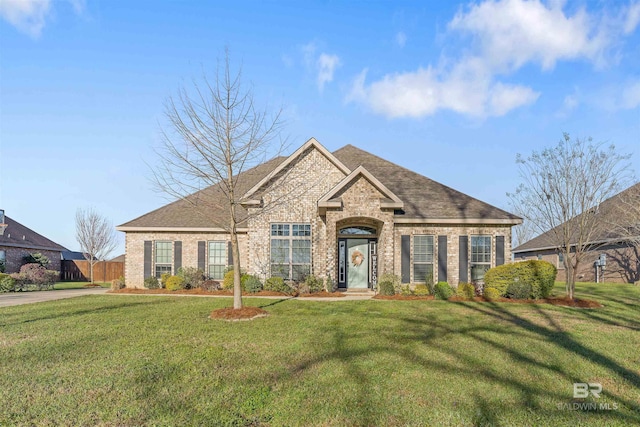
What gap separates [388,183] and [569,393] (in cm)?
1493

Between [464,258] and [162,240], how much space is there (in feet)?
47.3

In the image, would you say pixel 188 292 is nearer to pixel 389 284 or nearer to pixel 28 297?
pixel 28 297

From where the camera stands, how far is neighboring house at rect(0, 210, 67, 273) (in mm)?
27484

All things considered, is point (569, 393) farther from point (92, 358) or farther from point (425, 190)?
point (425, 190)

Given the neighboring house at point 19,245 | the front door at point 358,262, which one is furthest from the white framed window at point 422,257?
the neighboring house at point 19,245

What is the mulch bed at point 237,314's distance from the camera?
417 inches

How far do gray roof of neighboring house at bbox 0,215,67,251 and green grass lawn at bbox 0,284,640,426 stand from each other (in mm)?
21885

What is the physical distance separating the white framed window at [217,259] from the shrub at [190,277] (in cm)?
68

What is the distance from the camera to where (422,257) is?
693 inches

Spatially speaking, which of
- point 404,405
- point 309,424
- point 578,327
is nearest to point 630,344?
point 578,327

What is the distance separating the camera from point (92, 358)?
6.96 m

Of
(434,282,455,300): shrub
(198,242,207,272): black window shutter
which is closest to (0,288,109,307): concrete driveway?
(198,242,207,272): black window shutter

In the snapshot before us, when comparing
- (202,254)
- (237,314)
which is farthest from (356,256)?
(237,314)

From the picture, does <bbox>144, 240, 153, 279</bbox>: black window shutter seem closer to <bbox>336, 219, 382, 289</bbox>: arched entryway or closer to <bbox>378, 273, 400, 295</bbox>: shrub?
<bbox>336, 219, 382, 289</bbox>: arched entryway
